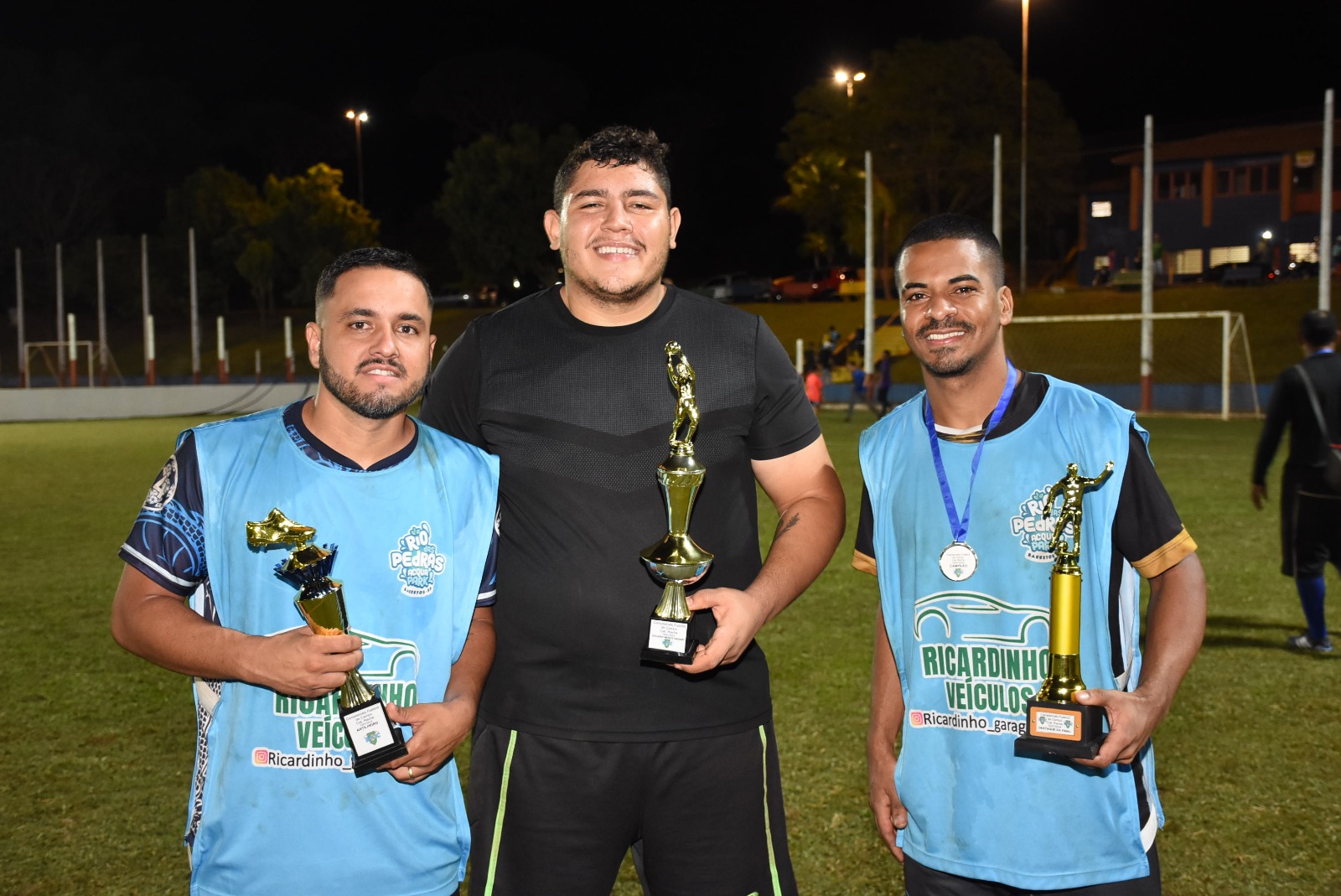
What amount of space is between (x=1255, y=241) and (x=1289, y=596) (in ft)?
153

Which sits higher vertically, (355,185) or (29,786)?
(355,185)

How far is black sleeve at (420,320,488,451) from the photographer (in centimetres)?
306

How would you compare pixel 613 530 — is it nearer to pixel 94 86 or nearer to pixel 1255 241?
pixel 1255 241

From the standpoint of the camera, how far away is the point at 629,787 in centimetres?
279

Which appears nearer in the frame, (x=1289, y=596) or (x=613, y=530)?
(x=613, y=530)

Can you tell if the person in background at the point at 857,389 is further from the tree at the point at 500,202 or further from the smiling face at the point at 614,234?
the tree at the point at 500,202

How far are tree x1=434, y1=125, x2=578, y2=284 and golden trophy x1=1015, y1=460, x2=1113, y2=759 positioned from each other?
58.7 metres

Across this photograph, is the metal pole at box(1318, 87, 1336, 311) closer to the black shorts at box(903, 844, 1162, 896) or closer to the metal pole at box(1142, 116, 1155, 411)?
the metal pole at box(1142, 116, 1155, 411)

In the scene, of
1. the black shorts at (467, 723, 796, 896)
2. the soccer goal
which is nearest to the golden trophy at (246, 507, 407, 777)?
the black shorts at (467, 723, 796, 896)

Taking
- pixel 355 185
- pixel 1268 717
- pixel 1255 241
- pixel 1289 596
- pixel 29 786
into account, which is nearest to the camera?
pixel 29 786

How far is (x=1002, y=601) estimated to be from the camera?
8.83 feet

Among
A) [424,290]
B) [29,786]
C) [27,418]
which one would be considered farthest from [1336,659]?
[27,418]

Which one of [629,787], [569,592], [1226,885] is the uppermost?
[569,592]

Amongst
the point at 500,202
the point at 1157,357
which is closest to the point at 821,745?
the point at 1157,357
